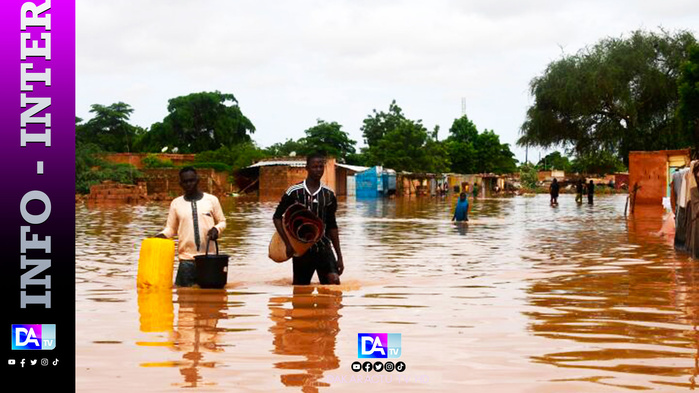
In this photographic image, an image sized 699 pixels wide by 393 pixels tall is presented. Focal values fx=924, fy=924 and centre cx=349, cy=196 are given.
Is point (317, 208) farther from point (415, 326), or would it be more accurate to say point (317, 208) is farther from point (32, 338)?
point (32, 338)

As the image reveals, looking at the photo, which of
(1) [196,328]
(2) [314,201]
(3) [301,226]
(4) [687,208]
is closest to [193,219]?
(3) [301,226]

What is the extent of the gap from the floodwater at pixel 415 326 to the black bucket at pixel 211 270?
11 centimetres

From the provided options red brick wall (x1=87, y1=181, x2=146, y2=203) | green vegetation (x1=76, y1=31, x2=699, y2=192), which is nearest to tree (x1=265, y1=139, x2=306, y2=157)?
green vegetation (x1=76, y1=31, x2=699, y2=192)

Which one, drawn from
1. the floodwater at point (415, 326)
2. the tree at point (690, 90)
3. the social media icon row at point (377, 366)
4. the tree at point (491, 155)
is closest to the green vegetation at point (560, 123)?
the tree at point (690, 90)

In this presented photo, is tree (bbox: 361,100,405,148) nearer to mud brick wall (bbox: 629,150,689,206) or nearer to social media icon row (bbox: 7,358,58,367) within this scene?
mud brick wall (bbox: 629,150,689,206)

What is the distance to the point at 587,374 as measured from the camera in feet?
17.5

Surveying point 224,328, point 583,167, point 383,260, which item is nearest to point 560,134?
point 383,260

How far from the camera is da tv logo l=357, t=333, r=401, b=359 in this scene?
593 cm

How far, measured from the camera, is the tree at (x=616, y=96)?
149 ft

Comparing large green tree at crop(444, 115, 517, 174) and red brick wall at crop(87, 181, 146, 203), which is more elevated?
large green tree at crop(444, 115, 517, 174)

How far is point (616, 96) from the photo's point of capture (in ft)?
150

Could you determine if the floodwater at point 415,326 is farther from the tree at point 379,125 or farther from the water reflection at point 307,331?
the tree at point 379,125

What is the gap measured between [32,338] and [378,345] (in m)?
2.28

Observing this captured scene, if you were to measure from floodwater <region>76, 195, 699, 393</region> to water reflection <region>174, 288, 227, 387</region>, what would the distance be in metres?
0.01
